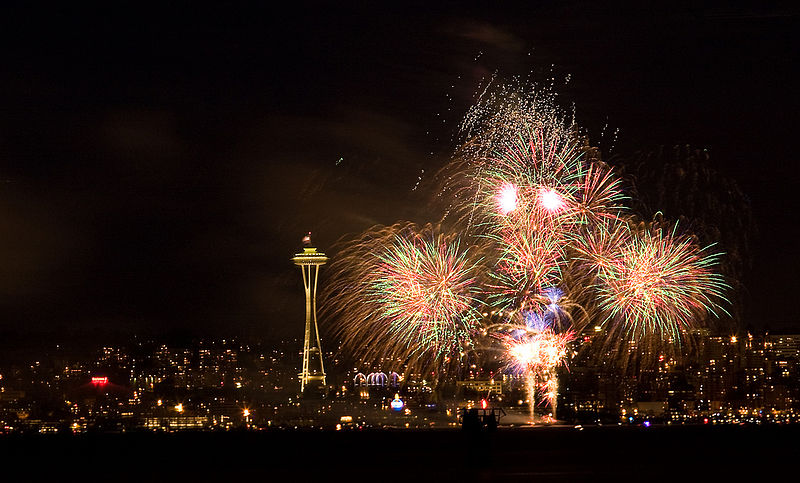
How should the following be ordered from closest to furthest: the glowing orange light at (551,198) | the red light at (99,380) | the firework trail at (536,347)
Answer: the glowing orange light at (551,198)
the firework trail at (536,347)
the red light at (99,380)

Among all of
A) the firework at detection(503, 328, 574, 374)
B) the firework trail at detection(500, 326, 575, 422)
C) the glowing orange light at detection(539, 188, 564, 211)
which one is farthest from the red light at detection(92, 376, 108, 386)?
the glowing orange light at detection(539, 188, 564, 211)

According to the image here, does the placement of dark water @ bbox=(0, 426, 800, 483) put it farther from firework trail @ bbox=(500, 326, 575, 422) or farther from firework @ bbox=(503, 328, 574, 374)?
firework @ bbox=(503, 328, 574, 374)

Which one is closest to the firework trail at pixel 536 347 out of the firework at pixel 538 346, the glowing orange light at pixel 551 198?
the firework at pixel 538 346

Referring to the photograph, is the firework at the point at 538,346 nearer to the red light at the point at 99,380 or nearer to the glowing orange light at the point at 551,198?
the glowing orange light at the point at 551,198

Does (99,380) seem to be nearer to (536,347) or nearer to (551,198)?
(536,347)

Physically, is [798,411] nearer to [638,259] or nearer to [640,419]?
Result: [640,419]

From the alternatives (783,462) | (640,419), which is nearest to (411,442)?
(783,462)
